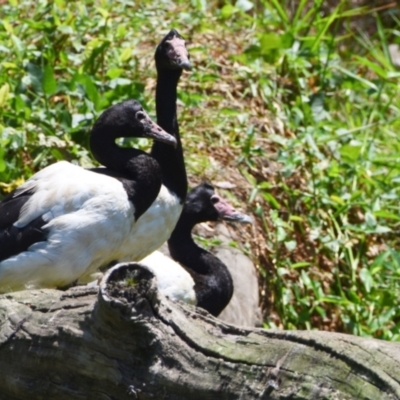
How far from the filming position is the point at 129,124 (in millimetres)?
4844

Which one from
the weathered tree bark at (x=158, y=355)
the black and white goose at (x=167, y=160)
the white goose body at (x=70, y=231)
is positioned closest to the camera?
the weathered tree bark at (x=158, y=355)

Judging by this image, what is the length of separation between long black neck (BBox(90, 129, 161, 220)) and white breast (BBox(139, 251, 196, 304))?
0.51 meters

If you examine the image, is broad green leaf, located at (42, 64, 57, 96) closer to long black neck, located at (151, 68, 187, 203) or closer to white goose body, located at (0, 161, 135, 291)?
long black neck, located at (151, 68, 187, 203)

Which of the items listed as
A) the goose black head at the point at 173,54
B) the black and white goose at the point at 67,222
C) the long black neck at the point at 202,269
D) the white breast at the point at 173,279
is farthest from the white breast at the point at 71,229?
the goose black head at the point at 173,54

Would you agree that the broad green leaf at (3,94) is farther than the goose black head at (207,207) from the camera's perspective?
Yes

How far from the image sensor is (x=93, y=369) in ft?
10.4

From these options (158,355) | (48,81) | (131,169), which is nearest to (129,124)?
(131,169)

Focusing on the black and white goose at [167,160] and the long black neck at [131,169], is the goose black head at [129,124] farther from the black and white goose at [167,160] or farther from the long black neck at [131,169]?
the black and white goose at [167,160]

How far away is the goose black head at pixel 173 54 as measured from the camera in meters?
5.23

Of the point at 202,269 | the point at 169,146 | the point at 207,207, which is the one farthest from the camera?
the point at 207,207

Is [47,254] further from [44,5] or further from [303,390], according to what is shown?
[44,5]

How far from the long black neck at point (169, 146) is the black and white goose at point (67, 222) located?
1.55 feet

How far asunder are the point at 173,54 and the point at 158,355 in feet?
7.92

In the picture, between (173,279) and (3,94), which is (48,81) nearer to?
(3,94)
